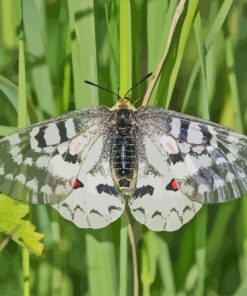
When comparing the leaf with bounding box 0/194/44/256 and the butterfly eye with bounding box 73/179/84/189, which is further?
the butterfly eye with bounding box 73/179/84/189

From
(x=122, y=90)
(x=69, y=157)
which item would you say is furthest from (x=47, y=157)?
(x=122, y=90)

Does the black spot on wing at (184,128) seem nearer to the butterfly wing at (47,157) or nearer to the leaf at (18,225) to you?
the butterfly wing at (47,157)

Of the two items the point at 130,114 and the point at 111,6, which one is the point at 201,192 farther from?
the point at 111,6

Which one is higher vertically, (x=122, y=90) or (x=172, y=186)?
(x=122, y=90)

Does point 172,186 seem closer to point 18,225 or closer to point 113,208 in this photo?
point 113,208

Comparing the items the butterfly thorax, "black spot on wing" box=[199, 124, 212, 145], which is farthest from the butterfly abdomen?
"black spot on wing" box=[199, 124, 212, 145]

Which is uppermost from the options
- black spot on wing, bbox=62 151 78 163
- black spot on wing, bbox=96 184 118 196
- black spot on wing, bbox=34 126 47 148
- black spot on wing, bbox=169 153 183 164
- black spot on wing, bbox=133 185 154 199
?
black spot on wing, bbox=34 126 47 148

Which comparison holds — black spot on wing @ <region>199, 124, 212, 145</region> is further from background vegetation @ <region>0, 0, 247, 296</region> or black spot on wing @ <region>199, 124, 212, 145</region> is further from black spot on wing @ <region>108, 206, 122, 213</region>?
black spot on wing @ <region>108, 206, 122, 213</region>

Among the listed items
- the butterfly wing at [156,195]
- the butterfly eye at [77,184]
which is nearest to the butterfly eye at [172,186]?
the butterfly wing at [156,195]
